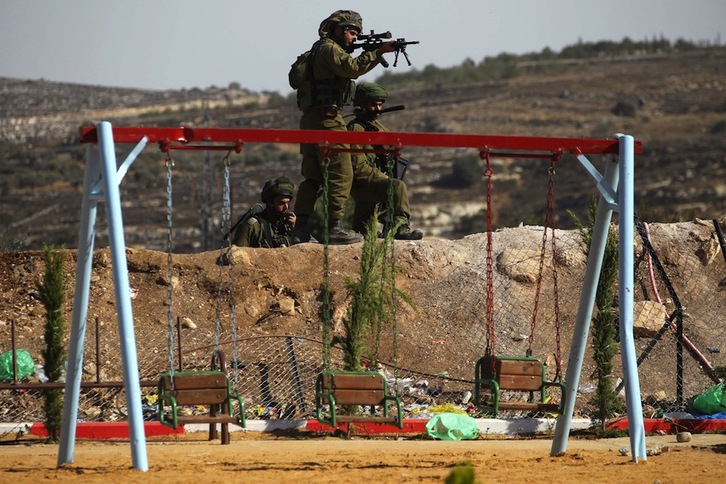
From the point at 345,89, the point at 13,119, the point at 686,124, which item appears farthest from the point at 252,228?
the point at 13,119

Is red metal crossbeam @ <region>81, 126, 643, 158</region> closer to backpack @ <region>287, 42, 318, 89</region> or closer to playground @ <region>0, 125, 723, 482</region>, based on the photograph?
playground @ <region>0, 125, 723, 482</region>

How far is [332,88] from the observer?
15.0 m

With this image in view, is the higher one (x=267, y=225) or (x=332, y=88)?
(x=332, y=88)

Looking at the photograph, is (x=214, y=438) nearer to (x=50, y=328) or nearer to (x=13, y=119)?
(x=50, y=328)

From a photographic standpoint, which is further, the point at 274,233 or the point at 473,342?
the point at 274,233

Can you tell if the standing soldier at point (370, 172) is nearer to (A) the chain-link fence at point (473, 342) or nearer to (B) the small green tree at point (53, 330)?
(A) the chain-link fence at point (473, 342)

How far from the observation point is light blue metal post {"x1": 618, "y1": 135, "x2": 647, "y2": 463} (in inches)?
417

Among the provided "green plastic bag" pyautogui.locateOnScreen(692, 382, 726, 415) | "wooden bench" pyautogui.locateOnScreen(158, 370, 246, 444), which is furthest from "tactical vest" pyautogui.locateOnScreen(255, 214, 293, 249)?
"wooden bench" pyautogui.locateOnScreen(158, 370, 246, 444)

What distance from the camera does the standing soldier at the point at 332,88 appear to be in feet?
47.1

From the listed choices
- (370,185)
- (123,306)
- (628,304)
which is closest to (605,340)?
(628,304)

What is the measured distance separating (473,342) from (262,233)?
3080 mm

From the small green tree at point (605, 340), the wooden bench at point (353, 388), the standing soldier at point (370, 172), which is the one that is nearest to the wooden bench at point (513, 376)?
the wooden bench at point (353, 388)

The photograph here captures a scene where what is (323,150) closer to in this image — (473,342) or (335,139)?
(335,139)

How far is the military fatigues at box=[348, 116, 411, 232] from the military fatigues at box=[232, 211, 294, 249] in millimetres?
1043
